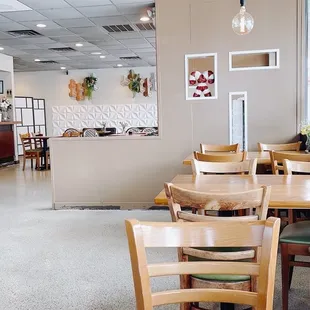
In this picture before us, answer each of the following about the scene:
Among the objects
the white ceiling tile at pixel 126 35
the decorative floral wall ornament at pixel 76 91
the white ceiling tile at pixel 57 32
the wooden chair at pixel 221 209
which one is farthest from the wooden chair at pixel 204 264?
the decorative floral wall ornament at pixel 76 91

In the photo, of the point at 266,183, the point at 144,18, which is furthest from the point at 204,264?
the point at 144,18

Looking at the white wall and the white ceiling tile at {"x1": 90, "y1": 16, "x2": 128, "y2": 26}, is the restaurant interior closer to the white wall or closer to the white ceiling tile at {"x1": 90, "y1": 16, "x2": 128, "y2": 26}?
the white ceiling tile at {"x1": 90, "y1": 16, "x2": 128, "y2": 26}

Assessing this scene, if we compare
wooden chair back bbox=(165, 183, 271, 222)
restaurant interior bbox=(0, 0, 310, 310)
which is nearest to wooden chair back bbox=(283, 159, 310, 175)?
restaurant interior bbox=(0, 0, 310, 310)

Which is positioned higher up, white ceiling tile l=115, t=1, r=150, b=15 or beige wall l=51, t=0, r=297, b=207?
white ceiling tile l=115, t=1, r=150, b=15

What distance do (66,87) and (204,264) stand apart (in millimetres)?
14106

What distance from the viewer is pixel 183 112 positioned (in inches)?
217

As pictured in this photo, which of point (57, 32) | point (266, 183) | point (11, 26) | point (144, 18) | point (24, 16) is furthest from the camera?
point (57, 32)

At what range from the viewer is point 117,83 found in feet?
47.1

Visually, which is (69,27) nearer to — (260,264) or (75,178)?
(75,178)

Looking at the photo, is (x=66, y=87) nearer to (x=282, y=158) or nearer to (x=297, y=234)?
(x=282, y=158)

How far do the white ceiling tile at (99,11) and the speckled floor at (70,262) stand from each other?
3443 mm

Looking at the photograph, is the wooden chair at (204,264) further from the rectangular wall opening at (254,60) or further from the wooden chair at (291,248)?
the rectangular wall opening at (254,60)

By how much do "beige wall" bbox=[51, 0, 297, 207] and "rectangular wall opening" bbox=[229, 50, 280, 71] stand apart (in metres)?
0.07

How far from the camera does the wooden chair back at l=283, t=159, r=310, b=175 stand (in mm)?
3035
